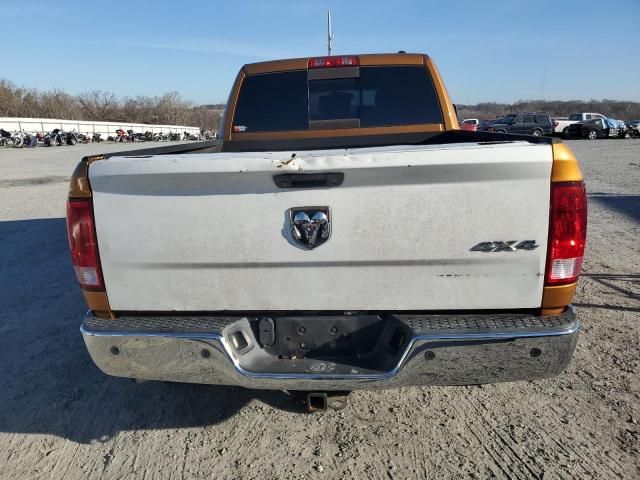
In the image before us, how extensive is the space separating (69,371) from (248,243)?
7.43ft

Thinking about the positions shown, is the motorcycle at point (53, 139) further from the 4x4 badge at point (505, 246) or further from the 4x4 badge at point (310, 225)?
the 4x4 badge at point (505, 246)

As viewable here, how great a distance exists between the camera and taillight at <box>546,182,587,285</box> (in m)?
2.08

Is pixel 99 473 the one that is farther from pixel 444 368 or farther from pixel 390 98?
pixel 390 98

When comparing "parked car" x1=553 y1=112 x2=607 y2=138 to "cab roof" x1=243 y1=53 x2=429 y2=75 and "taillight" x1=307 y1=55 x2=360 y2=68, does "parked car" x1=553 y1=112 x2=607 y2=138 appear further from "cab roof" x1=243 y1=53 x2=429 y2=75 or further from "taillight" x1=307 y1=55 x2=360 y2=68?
"taillight" x1=307 y1=55 x2=360 y2=68

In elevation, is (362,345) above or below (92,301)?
below

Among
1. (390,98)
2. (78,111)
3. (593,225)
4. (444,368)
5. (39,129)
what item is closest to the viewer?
(444,368)

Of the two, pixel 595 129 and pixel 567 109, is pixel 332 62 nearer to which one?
pixel 595 129

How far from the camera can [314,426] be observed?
9.32 feet

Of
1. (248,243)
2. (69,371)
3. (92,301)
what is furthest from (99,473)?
(248,243)

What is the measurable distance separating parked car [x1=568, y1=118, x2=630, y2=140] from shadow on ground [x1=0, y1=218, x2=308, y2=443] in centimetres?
4094

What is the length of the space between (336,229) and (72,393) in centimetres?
239

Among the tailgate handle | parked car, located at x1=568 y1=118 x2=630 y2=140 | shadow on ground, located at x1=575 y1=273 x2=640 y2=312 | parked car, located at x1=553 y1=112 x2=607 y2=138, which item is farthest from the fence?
the tailgate handle

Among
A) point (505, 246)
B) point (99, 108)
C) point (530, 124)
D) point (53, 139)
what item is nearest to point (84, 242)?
point (505, 246)

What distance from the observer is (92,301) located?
7.83ft
